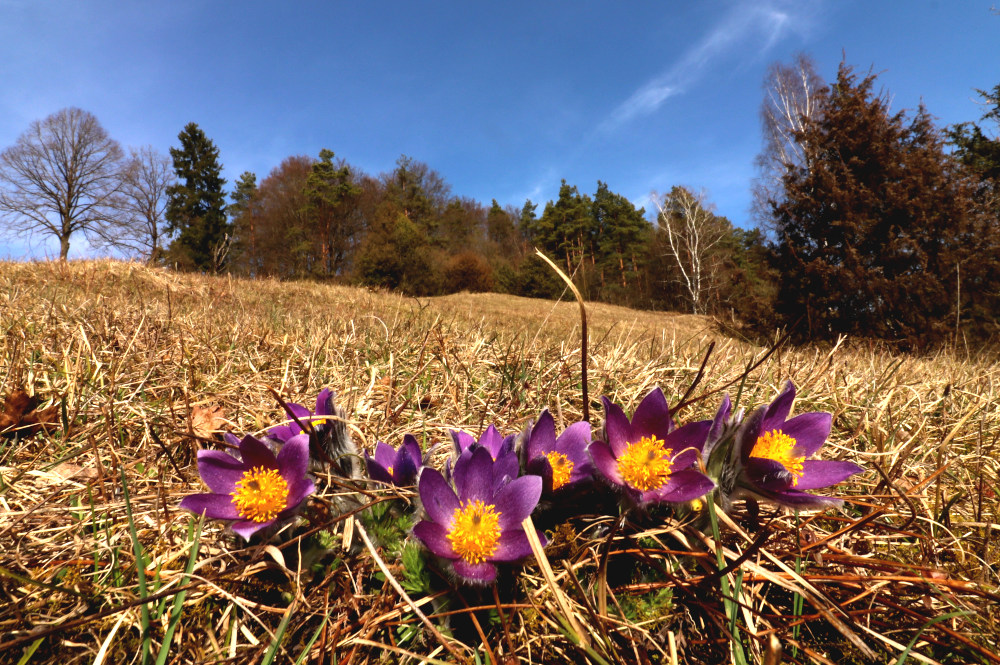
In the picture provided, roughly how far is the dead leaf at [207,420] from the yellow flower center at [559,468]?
1004mm

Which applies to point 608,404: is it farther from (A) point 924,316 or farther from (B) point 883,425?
(A) point 924,316

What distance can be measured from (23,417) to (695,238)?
29417mm

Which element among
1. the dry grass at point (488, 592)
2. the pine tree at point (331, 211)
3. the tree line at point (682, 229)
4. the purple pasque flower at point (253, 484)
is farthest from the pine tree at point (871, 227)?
the pine tree at point (331, 211)

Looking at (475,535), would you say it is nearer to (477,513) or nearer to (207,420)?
(477,513)

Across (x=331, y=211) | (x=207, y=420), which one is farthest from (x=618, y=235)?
(x=207, y=420)

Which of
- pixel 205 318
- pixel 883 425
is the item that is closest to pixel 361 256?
pixel 205 318

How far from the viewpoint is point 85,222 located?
89.6 feet

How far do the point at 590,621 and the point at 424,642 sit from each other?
275 millimetres

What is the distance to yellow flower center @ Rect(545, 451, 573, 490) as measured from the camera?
835mm

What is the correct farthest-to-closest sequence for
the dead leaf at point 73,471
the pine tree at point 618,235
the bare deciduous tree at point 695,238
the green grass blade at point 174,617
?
1. the pine tree at point 618,235
2. the bare deciduous tree at point 695,238
3. the dead leaf at point 73,471
4. the green grass blade at point 174,617

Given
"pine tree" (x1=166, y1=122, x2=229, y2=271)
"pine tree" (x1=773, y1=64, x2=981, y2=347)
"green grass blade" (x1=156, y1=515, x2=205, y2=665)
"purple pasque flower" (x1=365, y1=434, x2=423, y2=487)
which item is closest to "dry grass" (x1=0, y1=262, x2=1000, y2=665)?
"green grass blade" (x1=156, y1=515, x2=205, y2=665)

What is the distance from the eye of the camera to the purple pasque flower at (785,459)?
2.46ft

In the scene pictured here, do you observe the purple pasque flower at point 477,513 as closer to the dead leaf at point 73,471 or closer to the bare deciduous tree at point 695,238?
the dead leaf at point 73,471

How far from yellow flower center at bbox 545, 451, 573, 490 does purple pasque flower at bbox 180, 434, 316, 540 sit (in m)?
0.42
